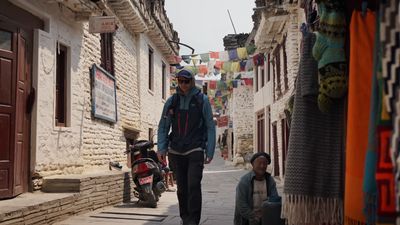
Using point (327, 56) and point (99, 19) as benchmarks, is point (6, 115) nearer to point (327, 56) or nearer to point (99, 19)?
point (99, 19)

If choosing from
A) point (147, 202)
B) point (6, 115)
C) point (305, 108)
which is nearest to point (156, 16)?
point (147, 202)

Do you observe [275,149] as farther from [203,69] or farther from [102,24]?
[102,24]

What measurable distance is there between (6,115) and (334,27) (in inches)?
196

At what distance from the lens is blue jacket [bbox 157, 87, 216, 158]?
5.37 m

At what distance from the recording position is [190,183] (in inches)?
207

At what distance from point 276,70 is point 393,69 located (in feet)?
53.3

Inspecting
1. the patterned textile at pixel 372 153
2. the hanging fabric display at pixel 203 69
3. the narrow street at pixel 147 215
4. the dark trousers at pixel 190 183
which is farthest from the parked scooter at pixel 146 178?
the hanging fabric display at pixel 203 69

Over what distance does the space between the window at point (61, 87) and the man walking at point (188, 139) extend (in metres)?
3.49

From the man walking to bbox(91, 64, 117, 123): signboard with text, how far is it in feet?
15.1

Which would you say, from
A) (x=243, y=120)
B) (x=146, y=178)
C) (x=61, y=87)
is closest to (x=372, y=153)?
(x=146, y=178)

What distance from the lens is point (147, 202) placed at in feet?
28.5

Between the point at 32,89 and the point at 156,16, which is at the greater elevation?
the point at 156,16

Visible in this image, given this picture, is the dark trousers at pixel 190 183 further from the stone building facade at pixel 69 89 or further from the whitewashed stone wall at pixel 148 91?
the whitewashed stone wall at pixel 148 91

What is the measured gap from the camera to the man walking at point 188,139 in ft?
17.3
